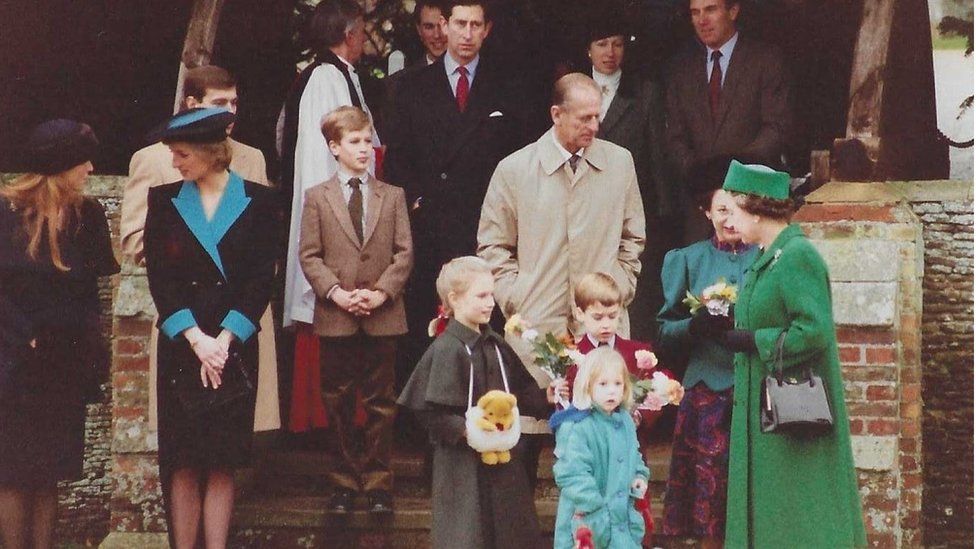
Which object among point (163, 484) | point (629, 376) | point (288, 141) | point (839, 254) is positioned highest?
point (288, 141)

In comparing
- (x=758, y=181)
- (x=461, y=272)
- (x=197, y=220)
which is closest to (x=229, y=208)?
(x=197, y=220)

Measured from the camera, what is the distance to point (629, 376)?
6.26 meters

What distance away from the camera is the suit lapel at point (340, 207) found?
734cm

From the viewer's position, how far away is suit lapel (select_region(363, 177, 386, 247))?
24.1ft

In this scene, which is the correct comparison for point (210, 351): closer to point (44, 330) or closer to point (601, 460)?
point (44, 330)

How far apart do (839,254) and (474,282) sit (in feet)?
7.04

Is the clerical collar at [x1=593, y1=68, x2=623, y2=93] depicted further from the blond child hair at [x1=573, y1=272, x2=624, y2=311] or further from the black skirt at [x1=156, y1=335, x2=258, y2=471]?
the black skirt at [x1=156, y1=335, x2=258, y2=471]

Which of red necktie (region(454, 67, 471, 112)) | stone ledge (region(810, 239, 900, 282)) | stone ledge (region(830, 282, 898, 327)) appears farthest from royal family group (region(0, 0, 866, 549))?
A: stone ledge (region(830, 282, 898, 327))

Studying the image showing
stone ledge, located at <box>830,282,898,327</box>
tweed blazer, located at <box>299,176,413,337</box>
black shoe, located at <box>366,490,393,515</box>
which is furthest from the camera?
stone ledge, located at <box>830,282,898,327</box>

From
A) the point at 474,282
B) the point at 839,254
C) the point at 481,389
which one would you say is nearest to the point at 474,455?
the point at 481,389

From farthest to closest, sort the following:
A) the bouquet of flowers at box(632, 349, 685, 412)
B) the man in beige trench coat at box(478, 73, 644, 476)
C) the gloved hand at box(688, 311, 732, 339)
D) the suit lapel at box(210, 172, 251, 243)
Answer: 1. the man in beige trench coat at box(478, 73, 644, 476)
2. the suit lapel at box(210, 172, 251, 243)
3. the gloved hand at box(688, 311, 732, 339)
4. the bouquet of flowers at box(632, 349, 685, 412)

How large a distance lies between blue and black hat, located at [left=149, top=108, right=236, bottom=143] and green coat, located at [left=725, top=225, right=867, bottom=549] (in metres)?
2.11

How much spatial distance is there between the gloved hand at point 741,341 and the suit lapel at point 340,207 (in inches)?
71.9

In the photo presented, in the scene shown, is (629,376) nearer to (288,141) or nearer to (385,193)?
(385,193)
